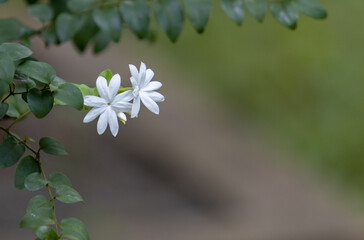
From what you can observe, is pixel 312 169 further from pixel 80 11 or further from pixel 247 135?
pixel 80 11

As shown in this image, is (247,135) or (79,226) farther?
(247,135)

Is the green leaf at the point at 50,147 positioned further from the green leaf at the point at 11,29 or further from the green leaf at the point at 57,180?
the green leaf at the point at 11,29

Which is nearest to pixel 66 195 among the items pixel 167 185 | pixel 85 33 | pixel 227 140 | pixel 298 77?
pixel 85 33

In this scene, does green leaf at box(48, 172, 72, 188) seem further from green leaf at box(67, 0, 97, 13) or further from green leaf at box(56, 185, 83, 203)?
green leaf at box(67, 0, 97, 13)

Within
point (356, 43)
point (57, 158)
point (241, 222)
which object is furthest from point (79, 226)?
point (356, 43)

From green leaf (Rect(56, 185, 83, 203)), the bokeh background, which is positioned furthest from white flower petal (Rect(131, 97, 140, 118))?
the bokeh background
